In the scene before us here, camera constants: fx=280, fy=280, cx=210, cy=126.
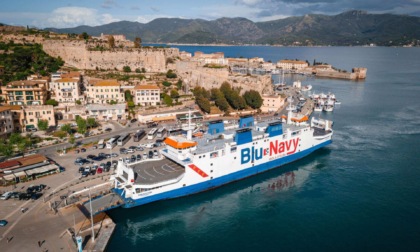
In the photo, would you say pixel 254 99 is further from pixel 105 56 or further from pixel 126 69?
pixel 105 56

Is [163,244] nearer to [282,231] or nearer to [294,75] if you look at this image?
[282,231]

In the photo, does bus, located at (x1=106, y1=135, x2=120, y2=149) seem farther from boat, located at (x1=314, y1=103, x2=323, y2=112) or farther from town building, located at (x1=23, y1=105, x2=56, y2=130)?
boat, located at (x1=314, y1=103, x2=323, y2=112)

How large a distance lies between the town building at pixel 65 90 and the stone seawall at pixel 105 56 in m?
16.0

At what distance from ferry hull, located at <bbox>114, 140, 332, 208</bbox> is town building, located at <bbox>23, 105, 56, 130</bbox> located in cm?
2017

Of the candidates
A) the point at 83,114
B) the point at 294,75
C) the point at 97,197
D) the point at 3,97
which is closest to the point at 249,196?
the point at 97,197

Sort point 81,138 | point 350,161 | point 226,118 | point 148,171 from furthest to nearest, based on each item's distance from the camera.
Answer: point 226,118 < point 81,138 < point 350,161 < point 148,171

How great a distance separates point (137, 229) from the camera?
19.0 metres

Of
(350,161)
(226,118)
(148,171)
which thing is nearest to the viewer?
(148,171)

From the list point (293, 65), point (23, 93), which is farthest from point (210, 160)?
point (293, 65)

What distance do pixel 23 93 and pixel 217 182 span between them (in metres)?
30.1

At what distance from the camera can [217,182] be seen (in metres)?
24.3

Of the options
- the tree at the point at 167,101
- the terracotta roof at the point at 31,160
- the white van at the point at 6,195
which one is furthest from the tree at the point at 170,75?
the white van at the point at 6,195

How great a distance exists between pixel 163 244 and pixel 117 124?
23810 millimetres

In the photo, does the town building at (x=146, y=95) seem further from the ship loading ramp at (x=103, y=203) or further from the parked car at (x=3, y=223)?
the parked car at (x=3, y=223)
